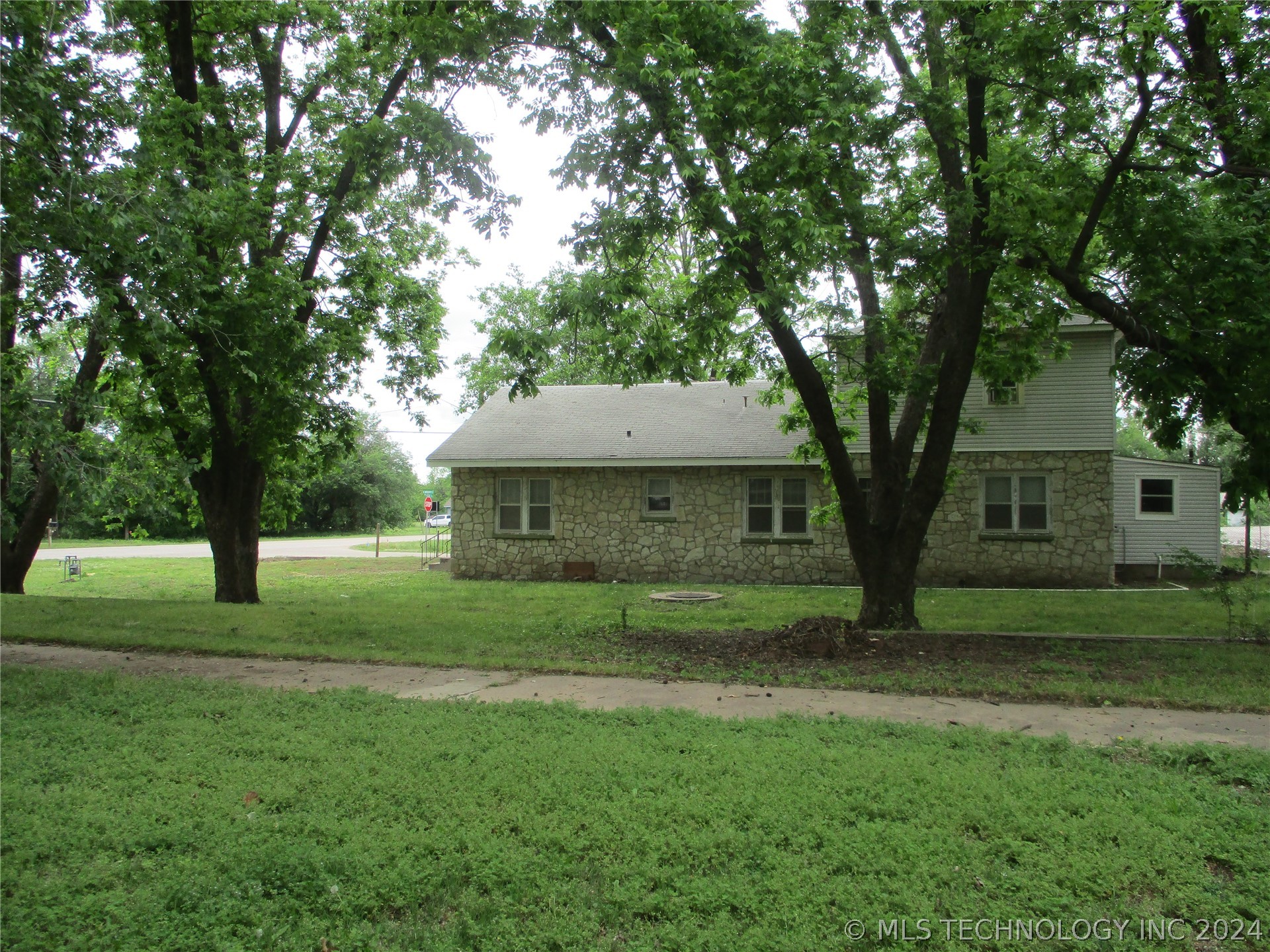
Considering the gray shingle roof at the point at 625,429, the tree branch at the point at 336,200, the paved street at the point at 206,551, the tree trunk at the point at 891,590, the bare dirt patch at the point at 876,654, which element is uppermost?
the tree branch at the point at 336,200

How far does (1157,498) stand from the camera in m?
19.7

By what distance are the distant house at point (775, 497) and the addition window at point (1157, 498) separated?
34 mm

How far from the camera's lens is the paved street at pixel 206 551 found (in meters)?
30.6

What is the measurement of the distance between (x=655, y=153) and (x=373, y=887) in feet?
24.9

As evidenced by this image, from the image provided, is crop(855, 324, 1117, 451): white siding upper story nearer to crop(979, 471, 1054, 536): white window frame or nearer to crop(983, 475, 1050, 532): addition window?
crop(979, 471, 1054, 536): white window frame

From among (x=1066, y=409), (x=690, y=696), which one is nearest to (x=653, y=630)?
(x=690, y=696)

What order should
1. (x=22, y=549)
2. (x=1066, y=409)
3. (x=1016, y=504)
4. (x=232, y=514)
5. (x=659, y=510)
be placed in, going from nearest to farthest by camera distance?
(x=232, y=514) < (x=22, y=549) < (x=1066, y=409) < (x=1016, y=504) < (x=659, y=510)

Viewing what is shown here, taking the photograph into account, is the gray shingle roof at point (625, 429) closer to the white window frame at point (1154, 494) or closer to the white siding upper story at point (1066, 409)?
the white siding upper story at point (1066, 409)

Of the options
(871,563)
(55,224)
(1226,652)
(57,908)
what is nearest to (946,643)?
(871,563)

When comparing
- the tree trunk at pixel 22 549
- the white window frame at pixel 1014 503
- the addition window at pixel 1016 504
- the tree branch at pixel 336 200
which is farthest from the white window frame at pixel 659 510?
the tree trunk at pixel 22 549

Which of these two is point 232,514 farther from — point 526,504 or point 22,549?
point 526,504

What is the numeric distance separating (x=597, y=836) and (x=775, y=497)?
15.5m

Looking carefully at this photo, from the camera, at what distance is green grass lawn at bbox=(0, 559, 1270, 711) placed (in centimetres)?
763

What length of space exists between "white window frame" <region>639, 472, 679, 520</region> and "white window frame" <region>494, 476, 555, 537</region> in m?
2.19
